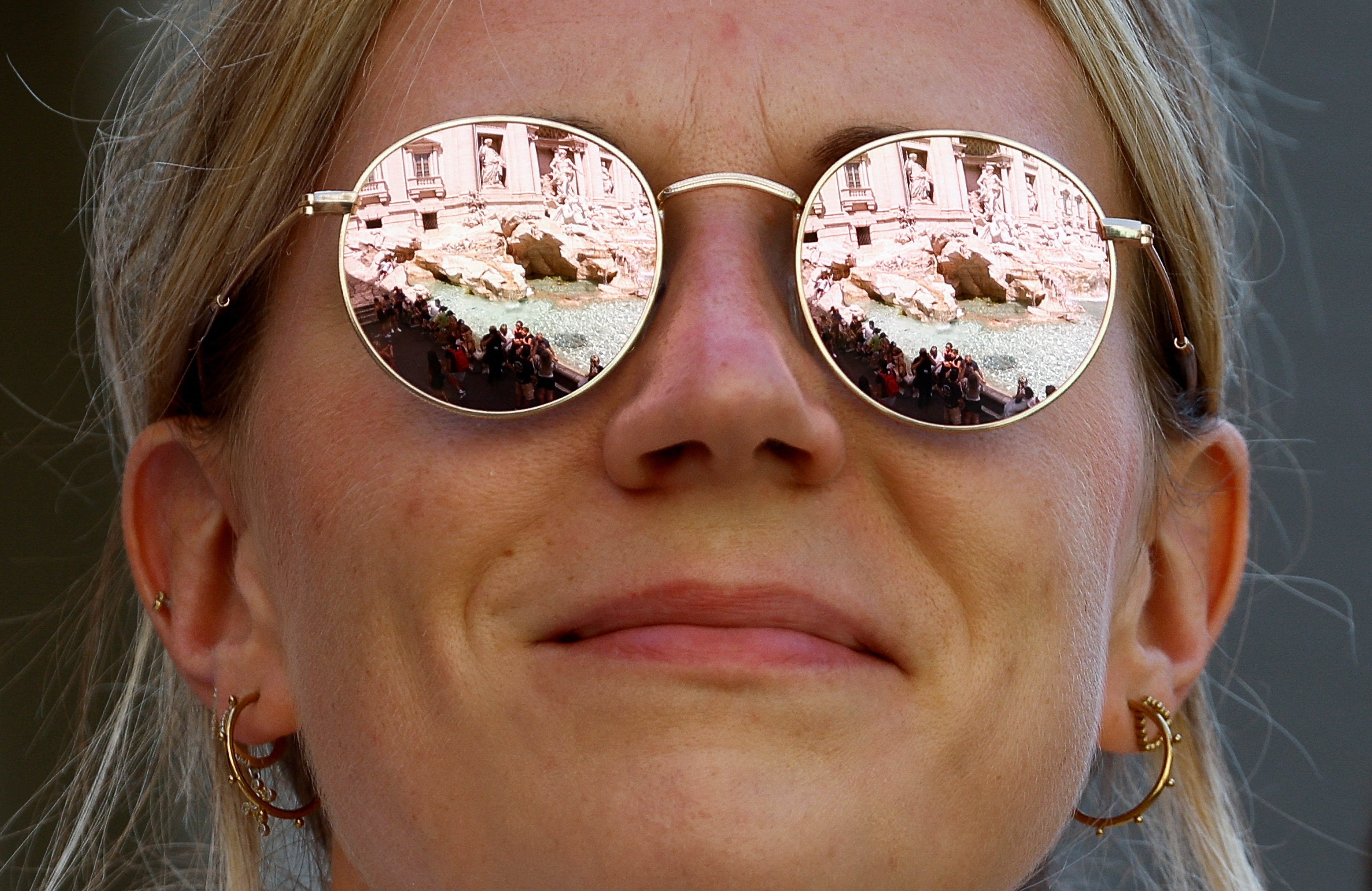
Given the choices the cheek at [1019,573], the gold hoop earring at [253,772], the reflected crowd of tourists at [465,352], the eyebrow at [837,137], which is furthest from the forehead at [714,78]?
the gold hoop earring at [253,772]

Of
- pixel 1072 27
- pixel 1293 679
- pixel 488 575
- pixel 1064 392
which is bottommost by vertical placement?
pixel 1293 679

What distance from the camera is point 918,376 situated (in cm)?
166

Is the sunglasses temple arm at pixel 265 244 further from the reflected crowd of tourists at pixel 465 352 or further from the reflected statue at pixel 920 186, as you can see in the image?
the reflected statue at pixel 920 186

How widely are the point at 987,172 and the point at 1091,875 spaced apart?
82.3 inches

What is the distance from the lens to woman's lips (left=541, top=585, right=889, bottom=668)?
1.55 meters

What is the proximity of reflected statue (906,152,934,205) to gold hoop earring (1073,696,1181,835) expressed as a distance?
2.66 ft

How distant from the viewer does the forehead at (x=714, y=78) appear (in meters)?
1.72

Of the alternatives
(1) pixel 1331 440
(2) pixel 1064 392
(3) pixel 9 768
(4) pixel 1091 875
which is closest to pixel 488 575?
(2) pixel 1064 392

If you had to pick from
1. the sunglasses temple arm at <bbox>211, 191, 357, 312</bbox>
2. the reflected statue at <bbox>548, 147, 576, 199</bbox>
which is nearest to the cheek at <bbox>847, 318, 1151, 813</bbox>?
the reflected statue at <bbox>548, 147, 576, 199</bbox>

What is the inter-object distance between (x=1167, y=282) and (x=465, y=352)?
97 cm

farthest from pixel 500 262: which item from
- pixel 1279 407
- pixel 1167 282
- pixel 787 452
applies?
pixel 1279 407

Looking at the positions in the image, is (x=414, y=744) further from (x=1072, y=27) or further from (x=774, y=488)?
(x=1072, y=27)

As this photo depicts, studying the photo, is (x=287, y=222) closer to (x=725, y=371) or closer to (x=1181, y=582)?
(x=725, y=371)

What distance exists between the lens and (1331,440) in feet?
12.5
